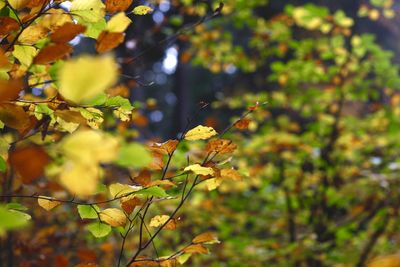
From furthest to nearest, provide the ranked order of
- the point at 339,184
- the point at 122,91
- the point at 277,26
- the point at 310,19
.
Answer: the point at 277,26, the point at 339,184, the point at 310,19, the point at 122,91

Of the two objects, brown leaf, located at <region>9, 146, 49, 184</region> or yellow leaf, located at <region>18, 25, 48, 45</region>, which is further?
yellow leaf, located at <region>18, 25, 48, 45</region>

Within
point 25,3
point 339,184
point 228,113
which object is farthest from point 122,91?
point 228,113

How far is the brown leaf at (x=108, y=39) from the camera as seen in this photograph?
0.76 meters

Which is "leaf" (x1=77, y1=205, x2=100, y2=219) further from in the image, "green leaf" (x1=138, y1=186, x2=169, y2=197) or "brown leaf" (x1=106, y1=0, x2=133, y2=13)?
"brown leaf" (x1=106, y1=0, x2=133, y2=13)

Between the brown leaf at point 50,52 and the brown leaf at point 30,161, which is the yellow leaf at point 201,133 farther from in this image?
the brown leaf at point 30,161

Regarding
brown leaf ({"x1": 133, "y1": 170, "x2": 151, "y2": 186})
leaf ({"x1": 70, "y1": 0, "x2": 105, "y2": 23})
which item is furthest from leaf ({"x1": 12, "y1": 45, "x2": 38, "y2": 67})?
brown leaf ({"x1": 133, "y1": 170, "x2": 151, "y2": 186})

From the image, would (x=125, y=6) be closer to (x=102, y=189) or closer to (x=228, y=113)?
(x=102, y=189)

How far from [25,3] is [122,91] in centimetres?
90

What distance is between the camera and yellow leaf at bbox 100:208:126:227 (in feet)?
3.21

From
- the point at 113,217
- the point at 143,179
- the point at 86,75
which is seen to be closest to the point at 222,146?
the point at 143,179

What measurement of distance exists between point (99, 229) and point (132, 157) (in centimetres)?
58

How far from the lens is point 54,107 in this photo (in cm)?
91

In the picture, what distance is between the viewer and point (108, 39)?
0.76 meters

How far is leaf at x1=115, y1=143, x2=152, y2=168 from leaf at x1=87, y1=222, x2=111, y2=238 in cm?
56
